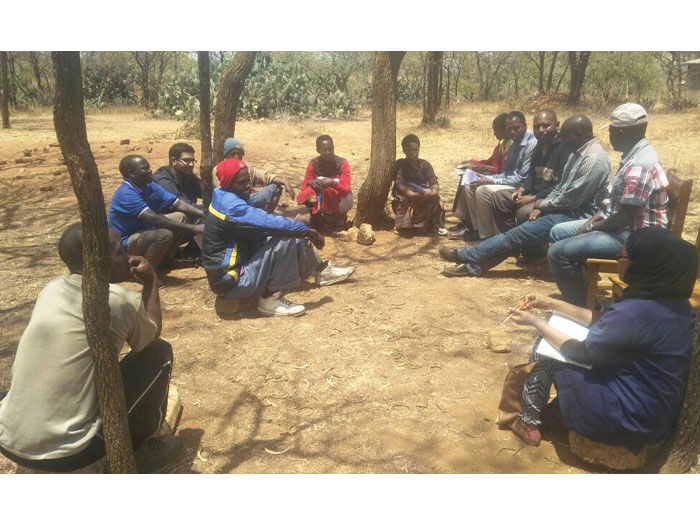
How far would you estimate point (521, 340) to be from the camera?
389 centimetres

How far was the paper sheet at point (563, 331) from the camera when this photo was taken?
2.61 metres

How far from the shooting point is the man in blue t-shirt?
15.6ft

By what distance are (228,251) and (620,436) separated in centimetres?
283

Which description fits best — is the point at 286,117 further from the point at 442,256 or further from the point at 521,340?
the point at 521,340

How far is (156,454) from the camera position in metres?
2.67

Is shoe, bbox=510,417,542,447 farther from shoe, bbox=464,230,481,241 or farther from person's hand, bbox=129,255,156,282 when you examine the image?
shoe, bbox=464,230,481,241

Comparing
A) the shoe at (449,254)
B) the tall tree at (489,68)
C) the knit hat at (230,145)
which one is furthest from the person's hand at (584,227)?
the tall tree at (489,68)

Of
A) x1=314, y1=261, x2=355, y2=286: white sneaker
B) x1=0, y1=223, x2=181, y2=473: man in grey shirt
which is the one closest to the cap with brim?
x1=314, y1=261, x2=355, y2=286: white sneaker

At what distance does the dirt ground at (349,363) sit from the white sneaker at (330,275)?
77 millimetres

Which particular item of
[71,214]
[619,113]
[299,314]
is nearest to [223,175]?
[299,314]

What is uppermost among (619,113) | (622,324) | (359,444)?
(619,113)

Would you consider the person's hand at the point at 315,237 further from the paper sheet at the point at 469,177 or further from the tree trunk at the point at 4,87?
the tree trunk at the point at 4,87

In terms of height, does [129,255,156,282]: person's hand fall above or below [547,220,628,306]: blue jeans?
above

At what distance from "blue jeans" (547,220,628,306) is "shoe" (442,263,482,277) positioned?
0.87m
